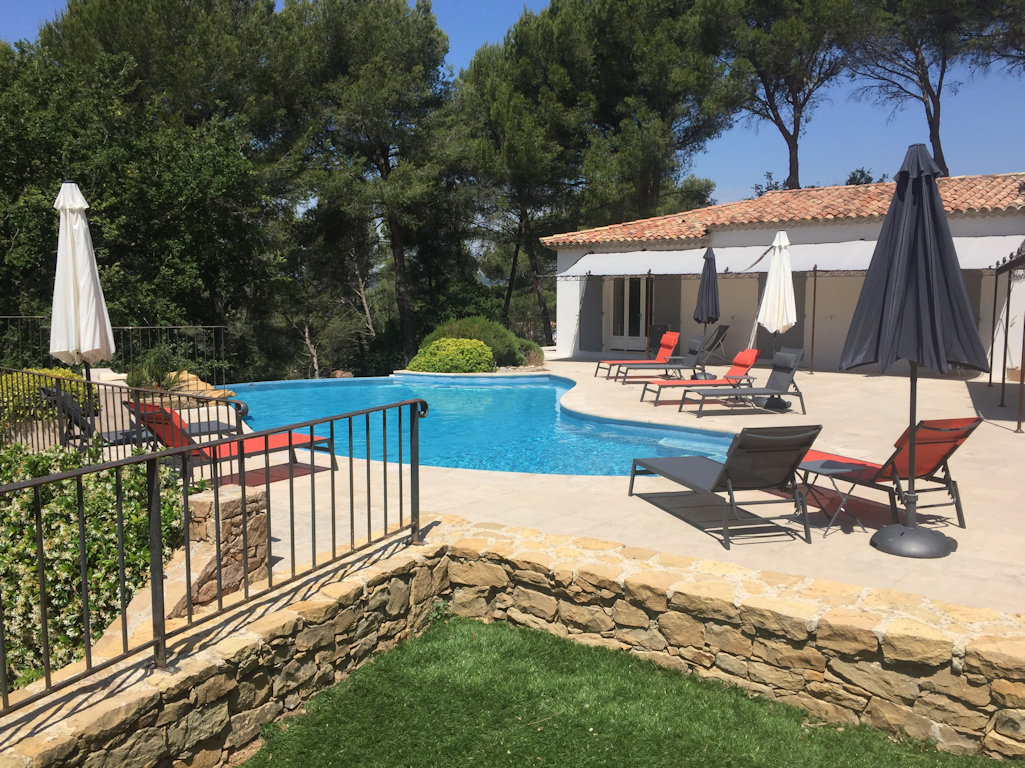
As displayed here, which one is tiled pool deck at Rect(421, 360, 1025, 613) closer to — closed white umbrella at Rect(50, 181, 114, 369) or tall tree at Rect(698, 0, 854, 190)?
closed white umbrella at Rect(50, 181, 114, 369)

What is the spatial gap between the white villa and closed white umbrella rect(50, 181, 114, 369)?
13672 millimetres

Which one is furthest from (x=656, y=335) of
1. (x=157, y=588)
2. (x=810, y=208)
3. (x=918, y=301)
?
(x=157, y=588)

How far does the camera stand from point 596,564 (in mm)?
4797

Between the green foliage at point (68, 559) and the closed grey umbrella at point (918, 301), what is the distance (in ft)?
16.2

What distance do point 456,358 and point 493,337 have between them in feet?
6.48

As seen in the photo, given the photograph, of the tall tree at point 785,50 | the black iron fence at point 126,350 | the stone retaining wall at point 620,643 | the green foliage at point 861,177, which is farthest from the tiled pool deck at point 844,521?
the green foliage at point 861,177

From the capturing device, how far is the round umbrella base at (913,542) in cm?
538

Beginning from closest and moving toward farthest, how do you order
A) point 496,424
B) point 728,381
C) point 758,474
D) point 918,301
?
point 918,301, point 758,474, point 496,424, point 728,381

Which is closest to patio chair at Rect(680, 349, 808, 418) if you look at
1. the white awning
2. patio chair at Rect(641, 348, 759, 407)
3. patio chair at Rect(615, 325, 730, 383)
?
patio chair at Rect(641, 348, 759, 407)

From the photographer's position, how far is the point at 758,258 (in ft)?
62.9

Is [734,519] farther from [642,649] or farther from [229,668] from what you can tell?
[229,668]

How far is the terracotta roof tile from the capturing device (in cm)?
1805

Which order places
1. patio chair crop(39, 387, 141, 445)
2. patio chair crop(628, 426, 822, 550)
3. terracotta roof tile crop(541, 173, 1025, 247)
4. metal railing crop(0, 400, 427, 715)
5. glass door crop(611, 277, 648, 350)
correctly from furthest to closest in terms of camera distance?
1. glass door crop(611, 277, 648, 350)
2. terracotta roof tile crop(541, 173, 1025, 247)
3. patio chair crop(39, 387, 141, 445)
4. patio chair crop(628, 426, 822, 550)
5. metal railing crop(0, 400, 427, 715)

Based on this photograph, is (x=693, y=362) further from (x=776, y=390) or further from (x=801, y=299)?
(x=801, y=299)
